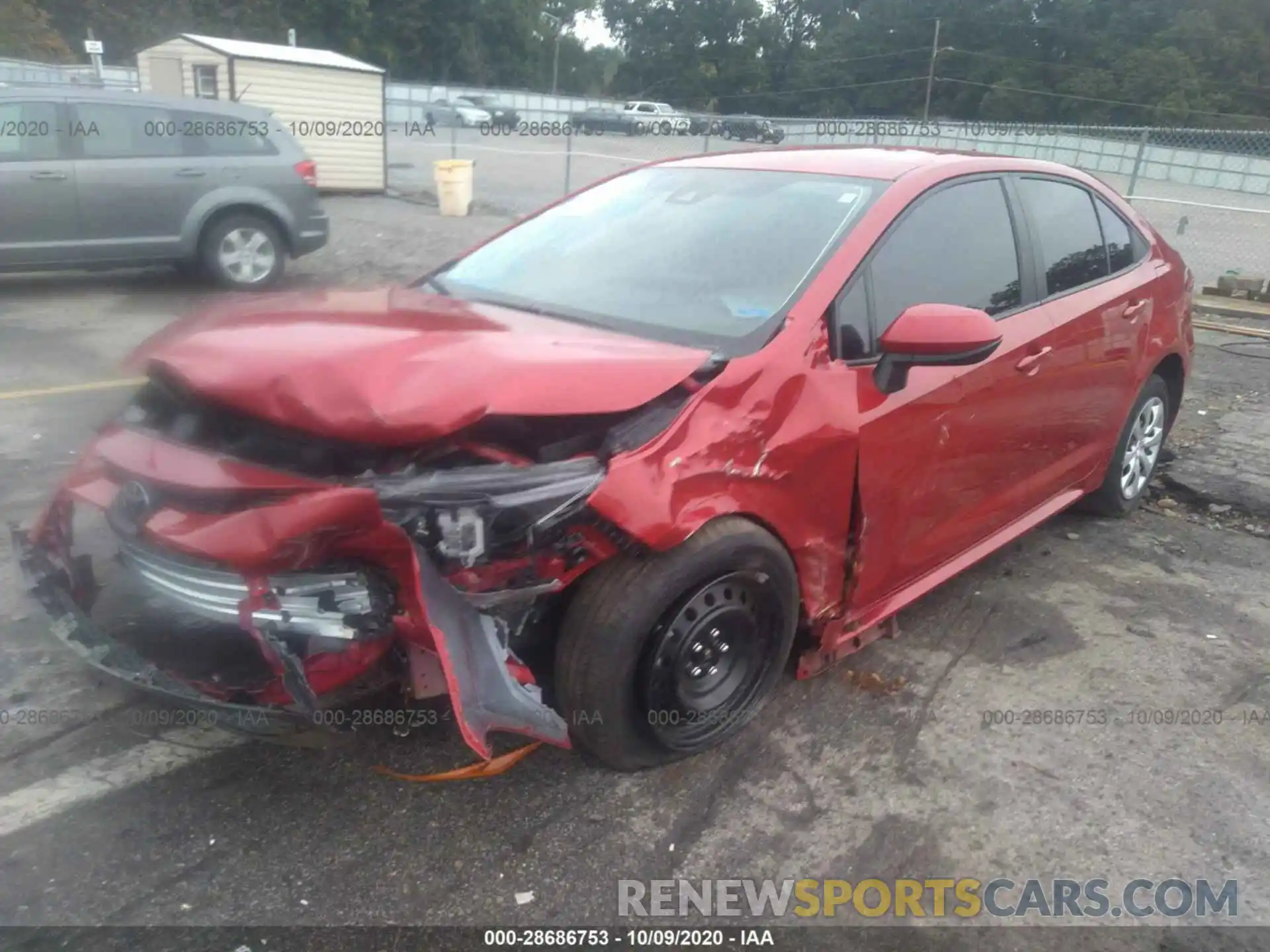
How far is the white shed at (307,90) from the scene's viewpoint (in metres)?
15.6

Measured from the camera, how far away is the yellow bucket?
1441 centimetres

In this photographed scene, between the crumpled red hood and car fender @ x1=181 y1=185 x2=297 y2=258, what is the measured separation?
697 centimetres

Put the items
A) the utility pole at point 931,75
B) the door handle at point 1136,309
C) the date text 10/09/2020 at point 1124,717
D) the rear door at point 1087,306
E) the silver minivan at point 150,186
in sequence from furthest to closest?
1. the utility pole at point 931,75
2. the silver minivan at point 150,186
3. the door handle at point 1136,309
4. the rear door at point 1087,306
5. the date text 10/09/2020 at point 1124,717

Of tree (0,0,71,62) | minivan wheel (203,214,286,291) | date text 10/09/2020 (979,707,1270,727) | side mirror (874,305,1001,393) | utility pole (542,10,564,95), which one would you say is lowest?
date text 10/09/2020 (979,707,1270,727)

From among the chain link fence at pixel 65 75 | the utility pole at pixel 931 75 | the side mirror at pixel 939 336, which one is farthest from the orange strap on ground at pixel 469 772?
the utility pole at pixel 931 75

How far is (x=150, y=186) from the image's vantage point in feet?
29.3

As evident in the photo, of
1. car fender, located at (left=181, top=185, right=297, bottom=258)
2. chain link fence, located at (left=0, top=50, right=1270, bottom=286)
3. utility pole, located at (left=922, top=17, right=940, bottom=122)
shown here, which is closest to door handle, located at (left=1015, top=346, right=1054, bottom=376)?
car fender, located at (left=181, top=185, right=297, bottom=258)

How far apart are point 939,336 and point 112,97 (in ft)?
27.8

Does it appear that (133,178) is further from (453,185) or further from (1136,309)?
(1136,309)

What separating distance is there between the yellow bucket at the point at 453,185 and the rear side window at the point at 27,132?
20.8 ft

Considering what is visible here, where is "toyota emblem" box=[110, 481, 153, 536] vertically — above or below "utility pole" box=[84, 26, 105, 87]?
below

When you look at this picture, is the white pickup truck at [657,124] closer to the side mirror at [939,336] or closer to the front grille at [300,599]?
the side mirror at [939,336]

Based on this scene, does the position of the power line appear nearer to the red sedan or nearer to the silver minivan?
the silver minivan

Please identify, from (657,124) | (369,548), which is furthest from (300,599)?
(657,124)
